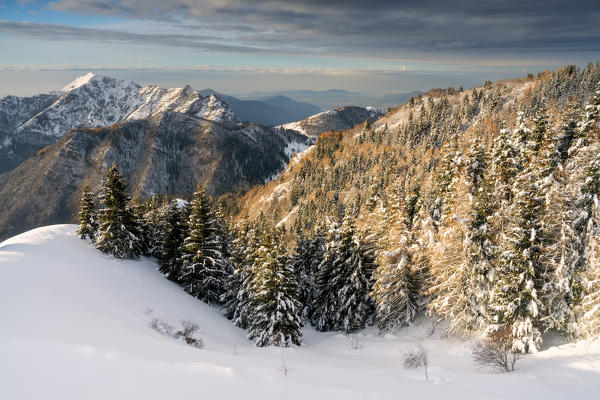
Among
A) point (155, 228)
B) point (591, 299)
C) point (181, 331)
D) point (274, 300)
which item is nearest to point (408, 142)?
point (155, 228)

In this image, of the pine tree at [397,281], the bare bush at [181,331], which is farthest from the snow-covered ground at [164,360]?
the pine tree at [397,281]

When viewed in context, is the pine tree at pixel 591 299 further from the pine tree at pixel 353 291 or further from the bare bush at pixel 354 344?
the pine tree at pixel 353 291

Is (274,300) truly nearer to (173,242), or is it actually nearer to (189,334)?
(189,334)

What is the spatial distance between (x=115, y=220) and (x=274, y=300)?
2057 centimetres

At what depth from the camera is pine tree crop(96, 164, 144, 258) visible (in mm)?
33094

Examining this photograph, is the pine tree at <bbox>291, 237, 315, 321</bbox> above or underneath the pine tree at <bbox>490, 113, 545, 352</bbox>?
underneath

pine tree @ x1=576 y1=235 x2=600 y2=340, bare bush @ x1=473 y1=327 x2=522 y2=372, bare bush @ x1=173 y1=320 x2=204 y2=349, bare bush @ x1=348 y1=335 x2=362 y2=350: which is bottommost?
bare bush @ x1=348 y1=335 x2=362 y2=350

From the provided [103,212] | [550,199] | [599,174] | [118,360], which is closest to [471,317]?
[550,199]

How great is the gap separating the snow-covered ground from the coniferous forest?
2756 millimetres

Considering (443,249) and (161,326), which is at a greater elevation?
(443,249)

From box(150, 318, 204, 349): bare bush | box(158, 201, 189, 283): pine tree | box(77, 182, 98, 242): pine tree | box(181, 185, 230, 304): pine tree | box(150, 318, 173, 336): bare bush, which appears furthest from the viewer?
box(158, 201, 189, 283): pine tree

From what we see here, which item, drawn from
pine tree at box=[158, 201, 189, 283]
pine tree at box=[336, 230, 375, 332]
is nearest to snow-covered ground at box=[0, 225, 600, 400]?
pine tree at box=[336, 230, 375, 332]

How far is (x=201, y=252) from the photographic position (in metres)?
33.4

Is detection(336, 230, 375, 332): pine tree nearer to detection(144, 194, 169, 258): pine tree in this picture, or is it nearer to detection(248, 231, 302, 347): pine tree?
detection(248, 231, 302, 347): pine tree
